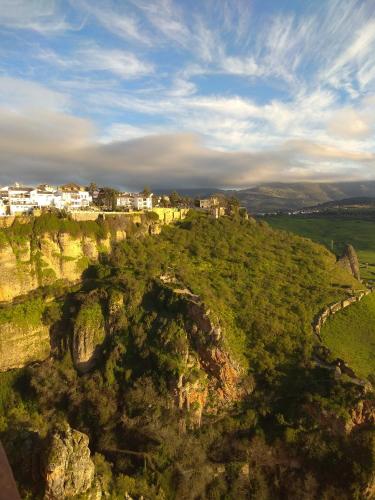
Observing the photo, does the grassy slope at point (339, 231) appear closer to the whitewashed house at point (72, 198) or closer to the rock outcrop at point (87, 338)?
the whitewashed house at point (72, 198)

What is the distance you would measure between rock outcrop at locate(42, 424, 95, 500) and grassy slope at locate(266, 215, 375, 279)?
77.3 meters

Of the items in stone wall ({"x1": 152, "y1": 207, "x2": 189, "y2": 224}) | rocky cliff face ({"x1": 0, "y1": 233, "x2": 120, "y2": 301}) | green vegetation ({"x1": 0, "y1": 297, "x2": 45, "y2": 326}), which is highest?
stone wall ({"x1": 152, "y1": 207, "x2": 189, "y2": 224})

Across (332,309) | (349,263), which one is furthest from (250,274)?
(349,263)

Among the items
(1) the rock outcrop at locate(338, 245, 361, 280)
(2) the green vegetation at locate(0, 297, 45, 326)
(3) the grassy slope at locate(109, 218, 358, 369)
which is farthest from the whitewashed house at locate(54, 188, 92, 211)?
(1) the rock outcrop at locate(338, 245, 361, 280)

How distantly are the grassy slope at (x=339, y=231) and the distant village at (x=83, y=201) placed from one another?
1560 inches

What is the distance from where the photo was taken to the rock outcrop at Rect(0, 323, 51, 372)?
41625 millimetres

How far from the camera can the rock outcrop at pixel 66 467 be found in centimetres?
2267

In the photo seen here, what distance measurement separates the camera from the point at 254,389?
4009 centimetres

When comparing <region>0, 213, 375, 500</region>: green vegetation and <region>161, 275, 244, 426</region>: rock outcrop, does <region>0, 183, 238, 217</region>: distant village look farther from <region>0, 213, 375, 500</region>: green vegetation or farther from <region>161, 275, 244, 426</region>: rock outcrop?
<region>161, 275, 244, 426</region>: rock outcrop

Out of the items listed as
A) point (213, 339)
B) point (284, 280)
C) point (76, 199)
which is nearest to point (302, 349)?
point (213, 339)

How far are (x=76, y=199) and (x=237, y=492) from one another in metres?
57.8

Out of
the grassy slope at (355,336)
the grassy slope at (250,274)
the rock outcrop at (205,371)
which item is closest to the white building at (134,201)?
the grassy slope at (250,274)

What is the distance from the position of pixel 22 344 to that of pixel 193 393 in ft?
65.4

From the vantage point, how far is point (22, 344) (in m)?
42.8
